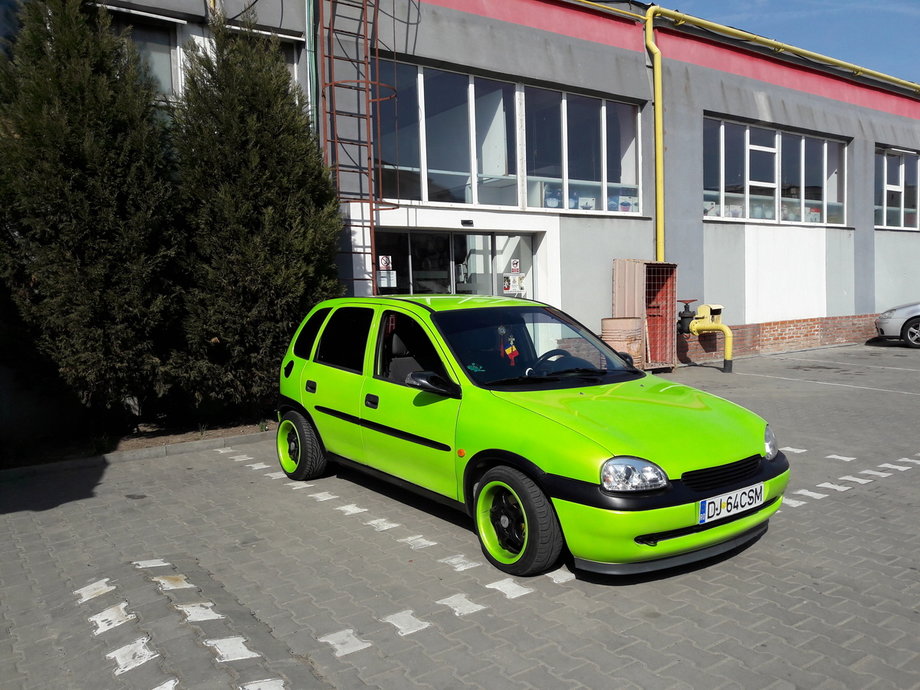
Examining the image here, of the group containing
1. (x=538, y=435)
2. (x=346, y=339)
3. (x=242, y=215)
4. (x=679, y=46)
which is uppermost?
(x=679, y=46)

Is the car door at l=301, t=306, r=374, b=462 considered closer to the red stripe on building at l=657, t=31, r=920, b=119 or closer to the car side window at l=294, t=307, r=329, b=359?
the car side window at l=294, t=307, r=329, b=359

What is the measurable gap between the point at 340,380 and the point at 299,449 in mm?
1025

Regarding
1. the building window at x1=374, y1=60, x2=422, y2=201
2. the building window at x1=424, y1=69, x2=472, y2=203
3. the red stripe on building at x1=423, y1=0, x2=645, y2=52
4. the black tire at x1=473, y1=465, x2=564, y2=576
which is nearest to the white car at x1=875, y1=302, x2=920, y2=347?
the red stripe on building at x1=423, y1=0, x2=645, y2=52

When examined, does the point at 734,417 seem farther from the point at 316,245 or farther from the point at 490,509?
the point at 316,245

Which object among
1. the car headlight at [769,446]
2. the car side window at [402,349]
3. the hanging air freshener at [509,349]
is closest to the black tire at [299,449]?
the car side window at [402,349]

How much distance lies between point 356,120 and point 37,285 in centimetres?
480

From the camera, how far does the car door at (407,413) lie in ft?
15.8

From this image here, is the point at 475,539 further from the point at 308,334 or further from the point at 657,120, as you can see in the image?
the point at 657,120

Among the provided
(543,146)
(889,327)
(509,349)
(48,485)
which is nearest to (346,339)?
(509,349)

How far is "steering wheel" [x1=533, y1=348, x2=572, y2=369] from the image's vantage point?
5.17m

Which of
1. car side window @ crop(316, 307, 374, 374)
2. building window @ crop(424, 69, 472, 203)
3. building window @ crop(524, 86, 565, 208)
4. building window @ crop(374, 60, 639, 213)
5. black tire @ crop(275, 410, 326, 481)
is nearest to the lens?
car side window @ crop(316, 307, 374, 374)

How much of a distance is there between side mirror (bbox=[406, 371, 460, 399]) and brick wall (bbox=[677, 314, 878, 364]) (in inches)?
419

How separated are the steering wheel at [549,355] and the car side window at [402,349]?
0.72m

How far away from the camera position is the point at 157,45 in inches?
367
